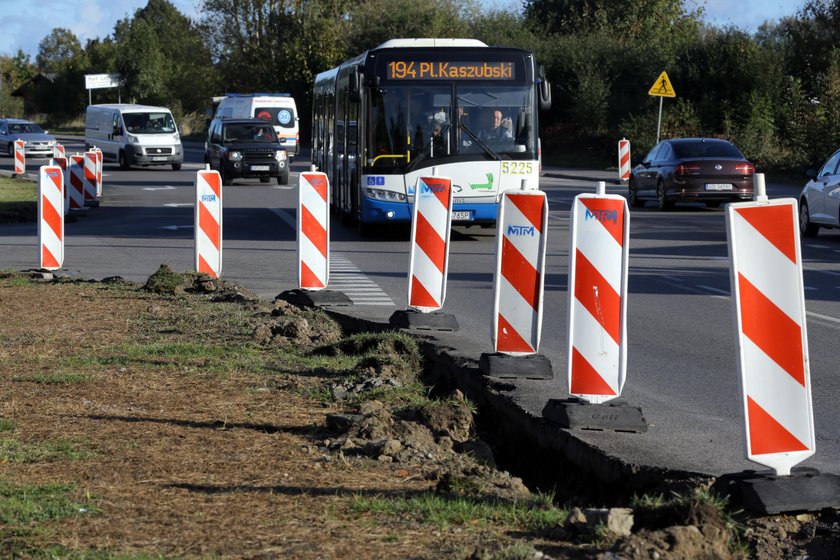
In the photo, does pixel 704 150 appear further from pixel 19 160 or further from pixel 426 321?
pixel 19 160

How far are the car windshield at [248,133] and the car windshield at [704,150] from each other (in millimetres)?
15042

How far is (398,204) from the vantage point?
68.8ft

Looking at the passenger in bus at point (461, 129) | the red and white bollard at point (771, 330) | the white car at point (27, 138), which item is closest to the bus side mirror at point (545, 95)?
the passenger in bus at point (461, 129)

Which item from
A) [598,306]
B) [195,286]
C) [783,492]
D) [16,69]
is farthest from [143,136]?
[16,69]

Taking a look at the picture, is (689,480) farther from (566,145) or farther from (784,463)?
(566,145)

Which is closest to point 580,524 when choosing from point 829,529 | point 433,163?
point 829,529

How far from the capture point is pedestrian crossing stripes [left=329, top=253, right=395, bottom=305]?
13.8 m

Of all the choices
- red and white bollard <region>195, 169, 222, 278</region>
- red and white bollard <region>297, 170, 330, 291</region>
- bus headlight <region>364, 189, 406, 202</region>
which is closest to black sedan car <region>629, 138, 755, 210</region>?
bus headlight <region>364, 189, 406, 202</region>

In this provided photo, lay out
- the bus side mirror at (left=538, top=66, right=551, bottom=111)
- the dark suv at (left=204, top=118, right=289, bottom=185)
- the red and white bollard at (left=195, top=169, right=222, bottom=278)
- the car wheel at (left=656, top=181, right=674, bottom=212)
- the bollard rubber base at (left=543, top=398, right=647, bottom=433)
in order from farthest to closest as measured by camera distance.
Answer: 1. the dark suv at (left=204, top=118, right=289, bottom=185)
2. the car wheel at (left=656, top=181, right=674, bottom=212)
3. the bus side mirror at (left=538, top=66, right=551, bottom=111)
4. the red and white bollard at (left=195, top=169, right=222, bottom=278)
5. the bollard rubber base at (left=543, top=398, right=647, bottom=433)

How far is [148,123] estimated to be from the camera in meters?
48.5

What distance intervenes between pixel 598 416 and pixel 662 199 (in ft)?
73.5

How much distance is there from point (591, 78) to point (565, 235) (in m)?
31.5

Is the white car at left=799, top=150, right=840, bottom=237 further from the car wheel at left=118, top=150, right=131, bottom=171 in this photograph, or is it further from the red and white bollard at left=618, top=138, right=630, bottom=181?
the car wheel at left=118, top=150, right=131, bottom=171

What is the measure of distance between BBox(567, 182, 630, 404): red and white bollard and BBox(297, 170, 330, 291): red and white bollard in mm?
6016
